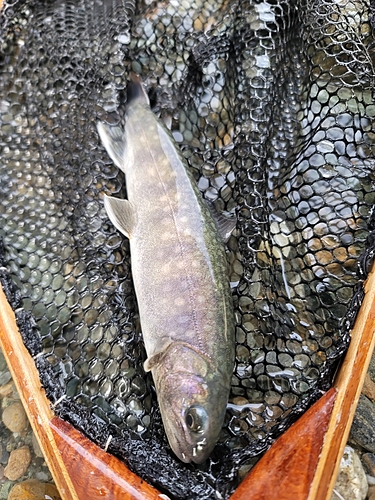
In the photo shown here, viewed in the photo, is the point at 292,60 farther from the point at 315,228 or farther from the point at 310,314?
the point at 310,314

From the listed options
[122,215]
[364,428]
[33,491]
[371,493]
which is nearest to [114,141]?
[122,215]

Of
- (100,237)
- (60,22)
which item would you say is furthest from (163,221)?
(60,22)

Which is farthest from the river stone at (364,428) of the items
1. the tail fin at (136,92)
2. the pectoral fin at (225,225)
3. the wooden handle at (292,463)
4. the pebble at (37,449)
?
the tail fin at (136,92)

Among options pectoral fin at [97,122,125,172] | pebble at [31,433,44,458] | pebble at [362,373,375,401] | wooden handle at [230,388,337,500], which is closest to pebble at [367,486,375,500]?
pebble at [362,373,375,401]

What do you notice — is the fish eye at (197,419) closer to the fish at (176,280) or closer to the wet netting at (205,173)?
the fish at (176,280)

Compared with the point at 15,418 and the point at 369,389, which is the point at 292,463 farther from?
the point at 15,418

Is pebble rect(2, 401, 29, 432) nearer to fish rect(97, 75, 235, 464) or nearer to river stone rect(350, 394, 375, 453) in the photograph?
fish rect(97, 75, 235, 464)
